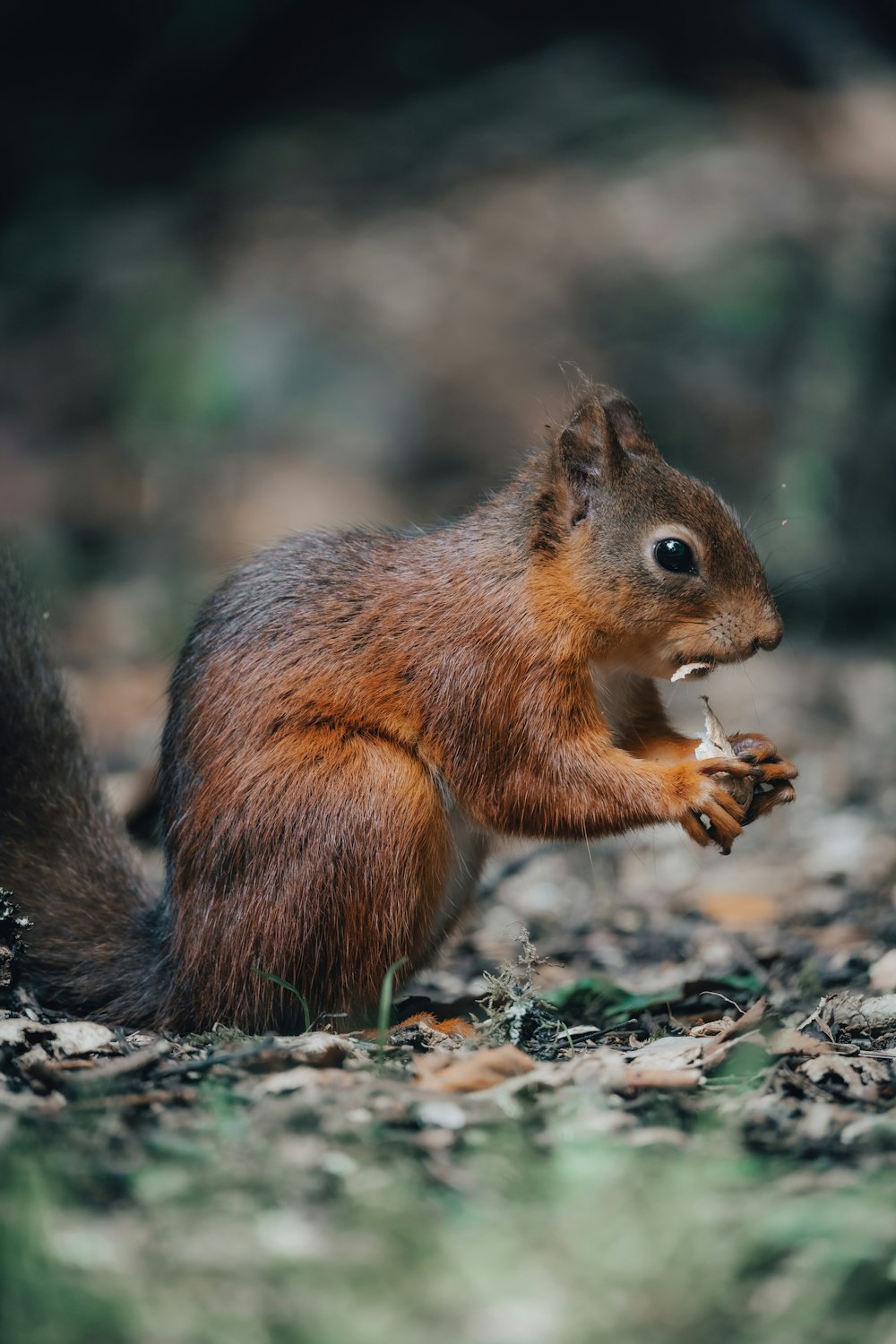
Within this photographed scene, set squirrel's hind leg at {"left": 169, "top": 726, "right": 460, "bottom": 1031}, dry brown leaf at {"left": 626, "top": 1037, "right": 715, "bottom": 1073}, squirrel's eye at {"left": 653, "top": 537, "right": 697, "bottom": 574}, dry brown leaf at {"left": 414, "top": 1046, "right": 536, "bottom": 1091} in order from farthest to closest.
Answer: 1. squirrel's eye at {"left": 653, "top": 537, "right": 697, "bottom": 574}
2. squirrel's hind leg at {"left": 169, "top": 726, "right": 460, "bottom": 1031}
3. dry brown leaf at {"left": 626, "top": 1037, "right": 715, "bottom": 1073}
4. dry brown leaf at {"left": 414, "top": 1046, "right": 536, "bottom": 1091}

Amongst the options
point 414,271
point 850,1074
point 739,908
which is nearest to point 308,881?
point 850,1074

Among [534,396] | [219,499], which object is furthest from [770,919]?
[219,499]

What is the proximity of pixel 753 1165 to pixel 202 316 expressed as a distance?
763 cm

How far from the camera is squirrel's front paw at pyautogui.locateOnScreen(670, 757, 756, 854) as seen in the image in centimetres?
309

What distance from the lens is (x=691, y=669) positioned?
10.8 ft

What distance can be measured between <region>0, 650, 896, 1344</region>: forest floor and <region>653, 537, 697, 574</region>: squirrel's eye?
995 millimetres

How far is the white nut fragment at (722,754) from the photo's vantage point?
3.16 metres

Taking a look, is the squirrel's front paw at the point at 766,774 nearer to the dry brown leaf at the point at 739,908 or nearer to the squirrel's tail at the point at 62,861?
the dry brown leaf at the point at 739,908

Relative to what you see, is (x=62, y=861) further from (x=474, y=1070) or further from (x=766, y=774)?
(x=766, y=774)

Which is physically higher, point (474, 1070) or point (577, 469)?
point (577, 469)

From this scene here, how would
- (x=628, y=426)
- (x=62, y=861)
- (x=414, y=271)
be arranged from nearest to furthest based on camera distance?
(x=62, y=861), (x=628, y=426), (x=414, y=271)

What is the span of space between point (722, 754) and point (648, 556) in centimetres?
52

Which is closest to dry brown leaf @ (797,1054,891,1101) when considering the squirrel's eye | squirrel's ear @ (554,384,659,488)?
the squirrel's eye

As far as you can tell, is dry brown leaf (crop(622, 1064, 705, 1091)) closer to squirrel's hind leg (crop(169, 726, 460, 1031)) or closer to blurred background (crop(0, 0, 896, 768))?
squirrel's hind leg (crop(169, 726, 460, 1031))
